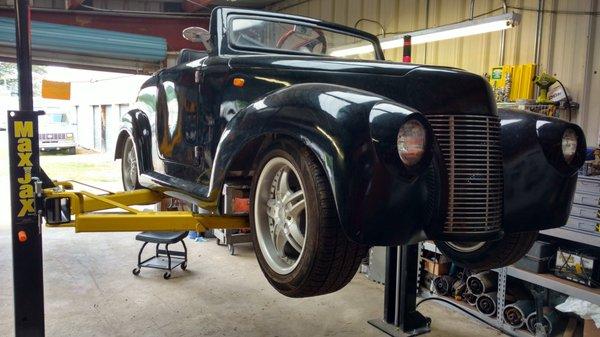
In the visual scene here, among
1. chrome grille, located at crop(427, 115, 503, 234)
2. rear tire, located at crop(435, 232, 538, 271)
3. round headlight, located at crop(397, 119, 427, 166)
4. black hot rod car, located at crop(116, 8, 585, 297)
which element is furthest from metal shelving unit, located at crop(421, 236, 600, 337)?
round headlight, located at crop(397, 119, 427, 166)

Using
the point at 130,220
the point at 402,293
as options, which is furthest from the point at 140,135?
the point at 402,293

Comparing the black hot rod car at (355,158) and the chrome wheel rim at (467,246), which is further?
the chrome wheel rim at (467,246)

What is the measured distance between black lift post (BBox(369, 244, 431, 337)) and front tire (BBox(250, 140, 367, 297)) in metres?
2.36

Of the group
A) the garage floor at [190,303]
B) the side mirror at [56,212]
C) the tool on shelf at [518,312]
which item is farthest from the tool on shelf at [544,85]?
the side mirror at [56,212]

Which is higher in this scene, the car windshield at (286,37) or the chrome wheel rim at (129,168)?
the car windshield at (286,37)

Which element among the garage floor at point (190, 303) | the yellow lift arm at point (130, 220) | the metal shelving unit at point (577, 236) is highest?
the yellow lift arm at point (130, 220)

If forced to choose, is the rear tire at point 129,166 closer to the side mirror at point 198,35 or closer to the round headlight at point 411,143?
the side mirror at point 198,35

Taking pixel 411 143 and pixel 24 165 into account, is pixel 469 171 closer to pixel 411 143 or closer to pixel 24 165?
pixel 411 143

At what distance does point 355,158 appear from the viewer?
144 centimetres

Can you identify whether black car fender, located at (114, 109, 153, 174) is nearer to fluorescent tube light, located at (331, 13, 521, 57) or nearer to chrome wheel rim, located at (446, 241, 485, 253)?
fluorescent tube light, located at (331, 13, 521, 57)

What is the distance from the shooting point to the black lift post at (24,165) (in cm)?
222

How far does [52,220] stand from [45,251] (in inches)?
188

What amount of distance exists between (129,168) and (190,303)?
1.69m

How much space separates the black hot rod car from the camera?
4.82 feet
